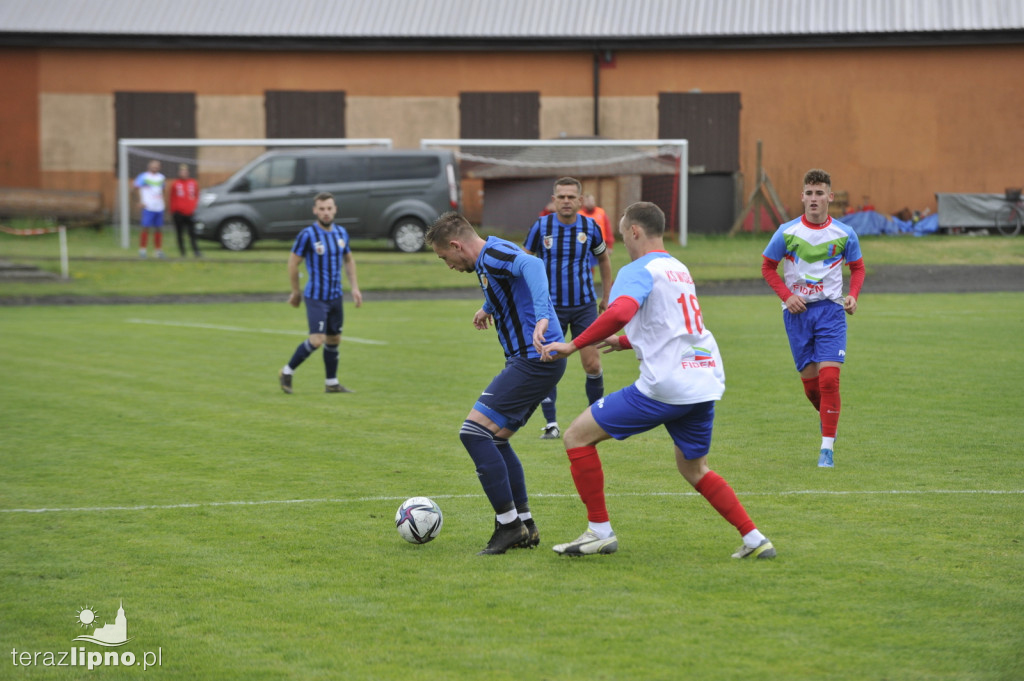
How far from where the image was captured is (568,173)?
2944cm

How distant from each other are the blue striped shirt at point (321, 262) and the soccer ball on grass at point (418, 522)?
615 cm

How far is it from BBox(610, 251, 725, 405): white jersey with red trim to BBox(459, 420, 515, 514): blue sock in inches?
35.9

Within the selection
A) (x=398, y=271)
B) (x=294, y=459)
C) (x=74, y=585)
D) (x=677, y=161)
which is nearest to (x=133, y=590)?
(x=74, y=585)

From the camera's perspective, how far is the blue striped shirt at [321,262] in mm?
12242

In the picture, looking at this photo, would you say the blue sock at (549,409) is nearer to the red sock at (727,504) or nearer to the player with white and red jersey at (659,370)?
the player with white and red jersey at (659,370)

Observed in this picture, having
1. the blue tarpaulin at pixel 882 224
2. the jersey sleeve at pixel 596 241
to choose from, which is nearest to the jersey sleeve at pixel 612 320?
the jersey sleeve at pixel 596 241

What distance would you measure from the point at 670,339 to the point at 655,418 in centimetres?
40

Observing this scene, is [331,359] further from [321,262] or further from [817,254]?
[817,254]

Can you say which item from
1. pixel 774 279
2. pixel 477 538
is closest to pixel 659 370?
pixel 477 538

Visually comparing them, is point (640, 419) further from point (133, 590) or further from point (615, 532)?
point (133, 590)

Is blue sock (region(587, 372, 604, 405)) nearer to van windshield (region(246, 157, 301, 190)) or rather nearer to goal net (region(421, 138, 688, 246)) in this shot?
van windshield (region(246, 157, 301, 190))

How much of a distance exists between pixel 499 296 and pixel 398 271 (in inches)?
764

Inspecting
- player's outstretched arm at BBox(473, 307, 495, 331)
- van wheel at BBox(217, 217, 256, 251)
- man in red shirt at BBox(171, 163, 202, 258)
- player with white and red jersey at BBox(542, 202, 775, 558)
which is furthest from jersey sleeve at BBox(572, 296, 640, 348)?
van wheel at BBox(217, 217, 256, 251)

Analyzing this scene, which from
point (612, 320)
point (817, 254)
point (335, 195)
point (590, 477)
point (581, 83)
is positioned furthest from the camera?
point (581, 83)
